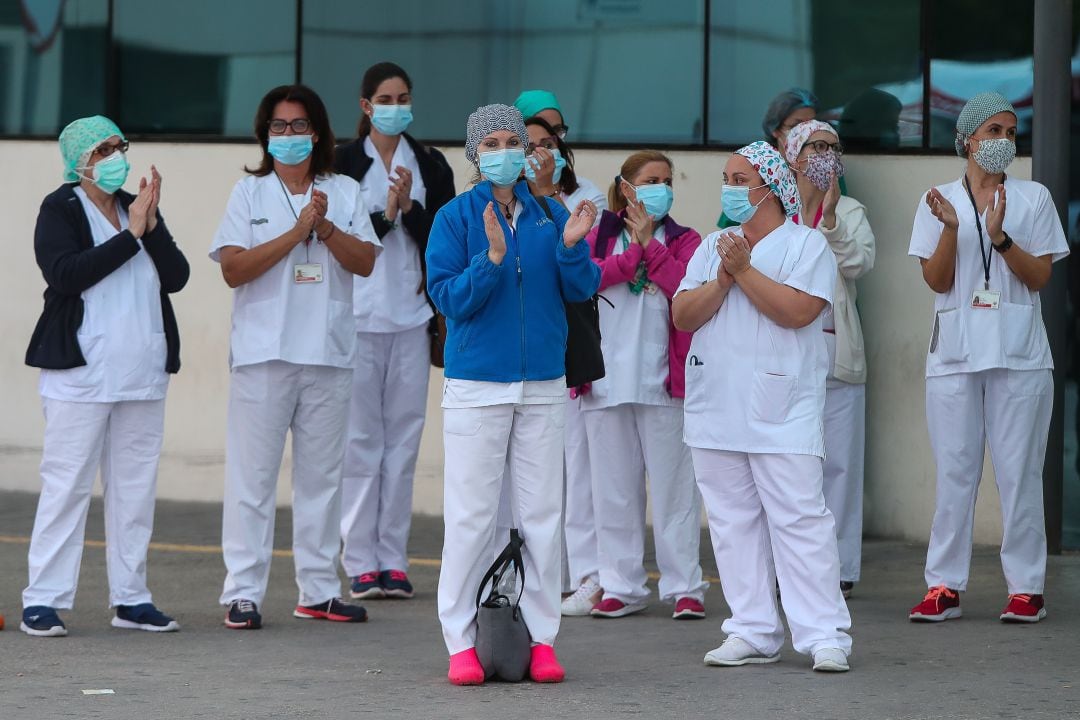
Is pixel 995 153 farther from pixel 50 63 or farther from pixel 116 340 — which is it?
pixel 50 63

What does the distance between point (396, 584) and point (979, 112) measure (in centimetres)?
348

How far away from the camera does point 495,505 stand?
6895 millimetres

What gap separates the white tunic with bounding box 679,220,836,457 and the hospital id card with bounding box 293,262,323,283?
184cm

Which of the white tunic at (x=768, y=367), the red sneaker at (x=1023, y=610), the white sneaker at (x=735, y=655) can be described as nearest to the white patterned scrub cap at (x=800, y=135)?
the white tunic at (x=768, y=367)

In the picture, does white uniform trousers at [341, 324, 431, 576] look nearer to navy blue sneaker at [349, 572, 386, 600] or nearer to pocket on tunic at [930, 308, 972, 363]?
navy blue sneaker at [349, 572, 386, 600]

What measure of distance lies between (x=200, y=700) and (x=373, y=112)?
11.0 feet

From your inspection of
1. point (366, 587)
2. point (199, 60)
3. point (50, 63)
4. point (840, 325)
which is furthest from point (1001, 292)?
point (50, 63)

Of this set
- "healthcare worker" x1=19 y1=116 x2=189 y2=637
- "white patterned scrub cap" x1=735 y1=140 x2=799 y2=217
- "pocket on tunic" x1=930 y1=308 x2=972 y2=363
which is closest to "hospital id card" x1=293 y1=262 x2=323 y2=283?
"healthcare worker" x1=19 y1=116 x2=189 y2=637

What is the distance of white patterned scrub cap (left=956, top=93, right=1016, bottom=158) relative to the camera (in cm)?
819

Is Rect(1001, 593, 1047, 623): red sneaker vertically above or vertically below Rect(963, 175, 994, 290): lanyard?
below

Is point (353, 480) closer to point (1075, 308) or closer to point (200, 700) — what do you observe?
point (200, 700)

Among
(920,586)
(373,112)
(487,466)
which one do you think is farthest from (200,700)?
(920,586)

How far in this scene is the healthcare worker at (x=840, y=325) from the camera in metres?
8.78

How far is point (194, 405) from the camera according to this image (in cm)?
1199
